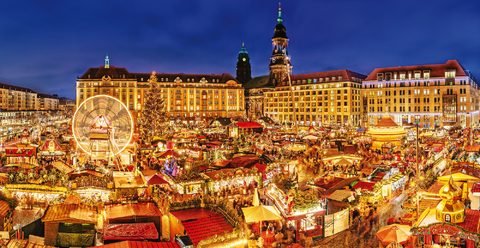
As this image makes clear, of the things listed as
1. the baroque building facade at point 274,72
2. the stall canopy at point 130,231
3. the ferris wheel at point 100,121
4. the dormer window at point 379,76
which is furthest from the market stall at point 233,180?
the baroque building facade at point 274,72

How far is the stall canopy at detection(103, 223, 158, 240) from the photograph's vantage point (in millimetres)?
8117

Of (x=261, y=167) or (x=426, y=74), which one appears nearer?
(x=261, y=167)

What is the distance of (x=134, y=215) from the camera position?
9375 millimetres

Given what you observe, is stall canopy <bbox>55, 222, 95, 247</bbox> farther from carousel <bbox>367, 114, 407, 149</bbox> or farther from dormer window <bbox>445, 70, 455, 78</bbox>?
dormer window <bbox>445, 70, 455, 78</bbox>

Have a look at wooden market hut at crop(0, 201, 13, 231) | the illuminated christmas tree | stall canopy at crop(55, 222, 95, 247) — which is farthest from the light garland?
the illuminated christmas tree

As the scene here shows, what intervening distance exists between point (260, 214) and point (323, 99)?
70452 millimetres

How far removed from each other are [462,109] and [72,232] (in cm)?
6929

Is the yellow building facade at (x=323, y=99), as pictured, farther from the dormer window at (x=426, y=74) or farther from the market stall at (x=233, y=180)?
the market stall at (x=233, y=180)

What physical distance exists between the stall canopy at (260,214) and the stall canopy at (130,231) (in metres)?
3.02

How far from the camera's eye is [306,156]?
27.2 metres

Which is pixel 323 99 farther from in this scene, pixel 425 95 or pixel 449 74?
pixel 449 74

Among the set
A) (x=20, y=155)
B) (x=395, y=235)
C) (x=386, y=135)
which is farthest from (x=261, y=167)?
(x=386, y=135)

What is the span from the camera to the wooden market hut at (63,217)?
8.74m

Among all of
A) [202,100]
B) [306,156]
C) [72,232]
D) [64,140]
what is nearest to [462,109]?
[306,156]
